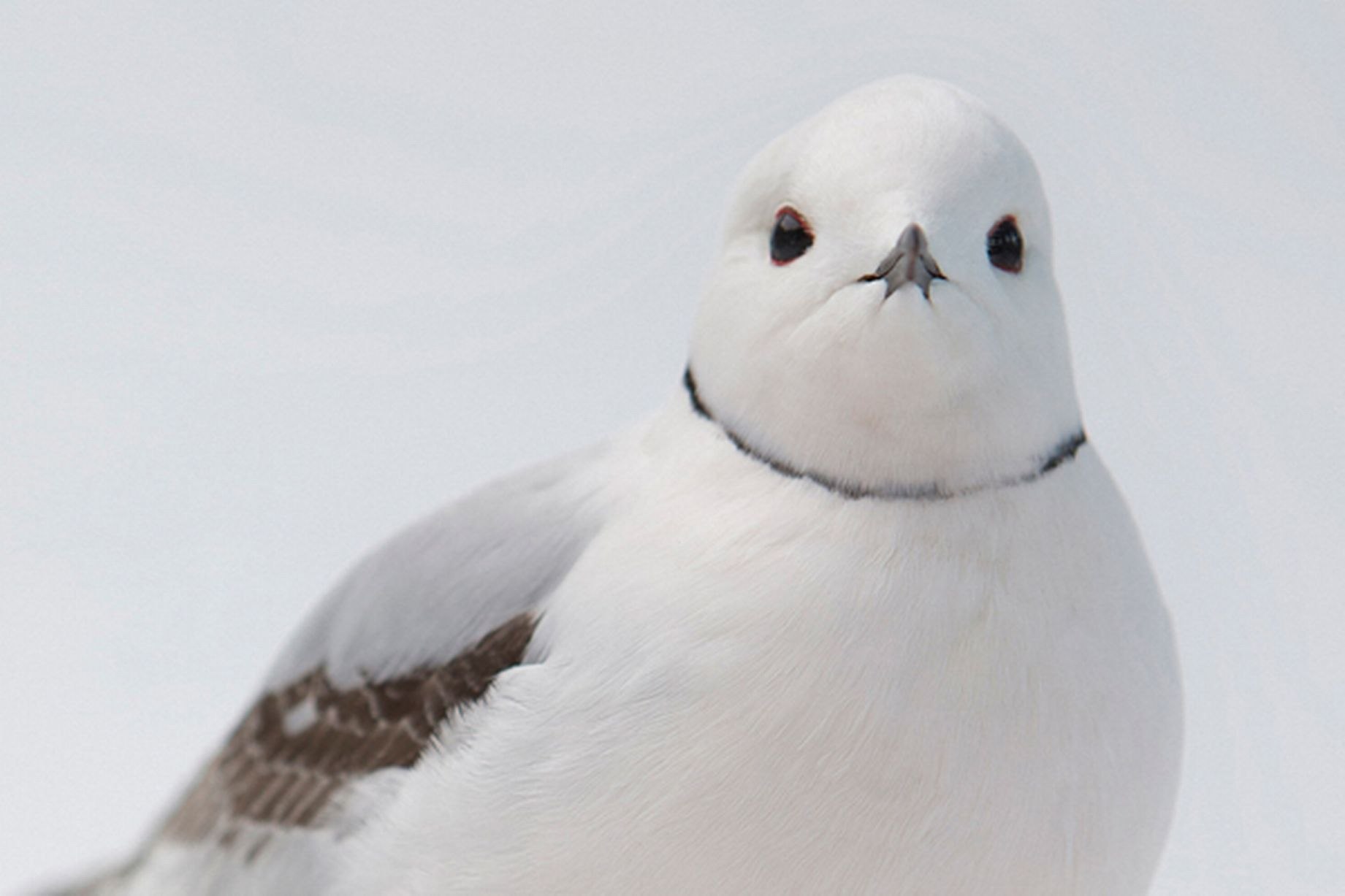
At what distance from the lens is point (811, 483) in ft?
6.45

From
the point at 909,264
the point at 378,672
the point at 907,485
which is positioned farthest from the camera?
the point at 378,672

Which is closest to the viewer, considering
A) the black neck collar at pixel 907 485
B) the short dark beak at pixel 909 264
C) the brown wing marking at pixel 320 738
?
the short dark beak at pixel 909 264

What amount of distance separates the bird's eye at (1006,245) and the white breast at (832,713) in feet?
0.88

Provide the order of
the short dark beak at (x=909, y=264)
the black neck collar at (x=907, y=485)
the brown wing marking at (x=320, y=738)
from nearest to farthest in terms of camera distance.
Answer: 1. the short dark beak at (x=909, y=264)
2. the black neck collar at (x=907, y=485)
3. the brown wing marking at (x=320, y=738)

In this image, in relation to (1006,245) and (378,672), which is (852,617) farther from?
(378,672)

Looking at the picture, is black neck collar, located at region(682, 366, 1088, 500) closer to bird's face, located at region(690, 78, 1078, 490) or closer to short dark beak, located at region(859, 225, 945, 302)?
bird's face, located at region(690, 78, 1078, 490)

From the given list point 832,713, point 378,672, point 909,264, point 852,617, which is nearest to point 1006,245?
point 909,264

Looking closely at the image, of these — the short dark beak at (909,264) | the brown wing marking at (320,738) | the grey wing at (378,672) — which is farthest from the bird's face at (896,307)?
the brown wing marking at (320,738)

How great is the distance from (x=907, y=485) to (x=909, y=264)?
289 millimetres

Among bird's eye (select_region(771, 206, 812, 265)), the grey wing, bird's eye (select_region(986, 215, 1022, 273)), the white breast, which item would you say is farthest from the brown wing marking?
bird's eye (select_region(986, 215, 1022, 273))

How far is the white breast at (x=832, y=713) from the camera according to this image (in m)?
1.87

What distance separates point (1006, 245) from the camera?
200 centimetres

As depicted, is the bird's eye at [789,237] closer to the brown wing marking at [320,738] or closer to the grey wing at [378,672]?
the grey wing at [378,672]

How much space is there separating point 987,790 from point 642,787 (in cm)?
40
